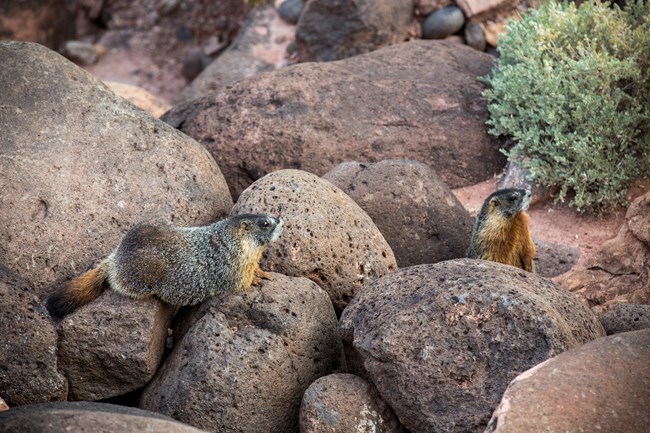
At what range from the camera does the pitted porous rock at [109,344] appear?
6.72 metres

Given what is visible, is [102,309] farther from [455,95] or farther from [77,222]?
[455,95]

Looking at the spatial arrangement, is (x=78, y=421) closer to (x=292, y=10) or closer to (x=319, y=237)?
(x=319, y=237)

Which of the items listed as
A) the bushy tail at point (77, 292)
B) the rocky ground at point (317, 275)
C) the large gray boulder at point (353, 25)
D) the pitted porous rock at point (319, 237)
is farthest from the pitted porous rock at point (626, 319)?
the large gray boulder at point (353, 25)

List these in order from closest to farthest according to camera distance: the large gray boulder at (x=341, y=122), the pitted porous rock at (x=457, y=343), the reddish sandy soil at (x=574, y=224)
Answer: the pitted porous rock at (x=457, y=343)
the reddish sandy soil at (x=574, y=224)
the large gray boulder at (x=341, y=122)

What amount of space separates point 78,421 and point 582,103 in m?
6.24

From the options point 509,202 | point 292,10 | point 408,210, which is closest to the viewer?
point 509,202

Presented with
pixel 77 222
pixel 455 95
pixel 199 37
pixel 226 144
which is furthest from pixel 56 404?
pixel 199 37

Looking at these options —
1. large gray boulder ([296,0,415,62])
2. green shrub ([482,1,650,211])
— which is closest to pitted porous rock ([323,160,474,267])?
green shrub ([482,1,650,211])

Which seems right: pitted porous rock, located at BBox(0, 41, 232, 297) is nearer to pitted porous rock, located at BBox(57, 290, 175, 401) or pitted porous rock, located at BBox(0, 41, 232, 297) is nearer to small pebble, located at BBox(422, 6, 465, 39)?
pitted porous rock, located at BBox(57, 290, 175, 401)

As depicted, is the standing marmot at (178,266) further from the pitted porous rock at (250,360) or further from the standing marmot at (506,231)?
the standing marmot at (506,231)

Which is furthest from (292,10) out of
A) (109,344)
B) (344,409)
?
(344,409)

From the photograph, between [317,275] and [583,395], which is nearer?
[583,395]

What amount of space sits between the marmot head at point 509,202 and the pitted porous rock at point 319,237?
1.12 meters

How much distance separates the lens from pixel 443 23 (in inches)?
526
